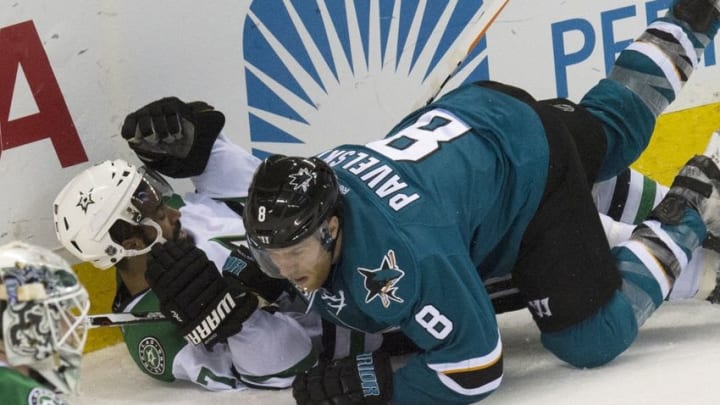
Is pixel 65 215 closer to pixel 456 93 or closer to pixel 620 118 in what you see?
pixel 456 93

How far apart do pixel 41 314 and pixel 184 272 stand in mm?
1119

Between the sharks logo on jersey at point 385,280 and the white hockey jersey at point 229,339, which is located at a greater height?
the sharks logo on jersey at point 385,280

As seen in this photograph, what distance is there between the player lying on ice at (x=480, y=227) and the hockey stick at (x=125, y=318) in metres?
0.48

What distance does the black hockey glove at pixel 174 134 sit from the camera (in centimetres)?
352

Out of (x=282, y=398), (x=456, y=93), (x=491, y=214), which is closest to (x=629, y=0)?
(x=456, y=93)

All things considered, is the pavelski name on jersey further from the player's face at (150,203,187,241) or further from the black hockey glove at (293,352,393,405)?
the player's face at (150,203,187,241)

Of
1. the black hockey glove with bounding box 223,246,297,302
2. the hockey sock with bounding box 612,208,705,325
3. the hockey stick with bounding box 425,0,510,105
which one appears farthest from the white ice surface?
the hockey stick with bounding box 425,0,510,105

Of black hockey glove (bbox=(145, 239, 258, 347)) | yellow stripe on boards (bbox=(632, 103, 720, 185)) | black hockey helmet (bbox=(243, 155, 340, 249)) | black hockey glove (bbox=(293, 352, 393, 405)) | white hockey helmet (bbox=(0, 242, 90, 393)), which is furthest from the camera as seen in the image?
yellow stripe on boards (bbox=(632, 103, 720, 185))

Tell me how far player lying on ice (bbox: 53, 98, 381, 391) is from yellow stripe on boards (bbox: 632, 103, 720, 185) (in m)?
1.34

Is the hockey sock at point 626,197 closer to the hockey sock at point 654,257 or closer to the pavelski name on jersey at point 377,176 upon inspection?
the hockey sock at point 654,257

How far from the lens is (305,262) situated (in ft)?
9.49

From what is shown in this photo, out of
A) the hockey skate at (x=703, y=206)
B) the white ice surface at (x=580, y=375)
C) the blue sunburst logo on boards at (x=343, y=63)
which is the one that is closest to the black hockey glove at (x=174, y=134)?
the blue sunburst logo on boards at (x=343, y=63)

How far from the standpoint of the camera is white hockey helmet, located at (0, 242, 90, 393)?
206 centimetres

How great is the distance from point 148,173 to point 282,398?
677mm
